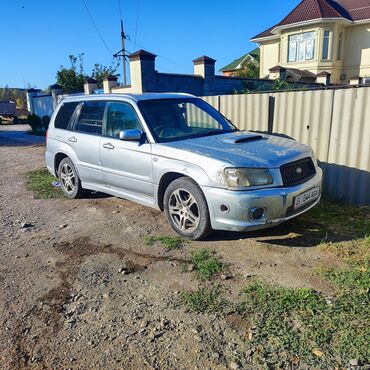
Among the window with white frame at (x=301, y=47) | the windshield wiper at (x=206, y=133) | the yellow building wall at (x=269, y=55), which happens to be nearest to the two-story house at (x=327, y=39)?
the window with white frame at (x=301, y=47)

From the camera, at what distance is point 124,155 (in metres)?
4.89

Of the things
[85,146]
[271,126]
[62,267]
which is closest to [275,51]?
[271,126]

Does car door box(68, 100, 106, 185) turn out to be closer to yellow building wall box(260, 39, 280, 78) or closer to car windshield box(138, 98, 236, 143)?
car windshield box(138, 98, 236, 143)

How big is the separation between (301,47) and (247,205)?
26.1 metres

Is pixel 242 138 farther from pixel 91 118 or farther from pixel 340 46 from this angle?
pixel 340 46

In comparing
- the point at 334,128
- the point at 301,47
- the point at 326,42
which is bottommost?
the point at 334,128

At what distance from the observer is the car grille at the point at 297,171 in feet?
12.9

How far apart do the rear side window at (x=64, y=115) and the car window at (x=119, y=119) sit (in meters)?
1.11

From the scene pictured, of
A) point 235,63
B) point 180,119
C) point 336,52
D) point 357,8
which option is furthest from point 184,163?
point 235,63

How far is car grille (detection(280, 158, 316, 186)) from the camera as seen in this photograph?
12.9 ft

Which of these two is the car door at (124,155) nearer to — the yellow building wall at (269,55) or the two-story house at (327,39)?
the two-story house at (327,39)

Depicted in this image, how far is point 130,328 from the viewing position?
2715 mm

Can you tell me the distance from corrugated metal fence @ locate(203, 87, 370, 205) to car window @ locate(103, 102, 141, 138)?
2.89 m

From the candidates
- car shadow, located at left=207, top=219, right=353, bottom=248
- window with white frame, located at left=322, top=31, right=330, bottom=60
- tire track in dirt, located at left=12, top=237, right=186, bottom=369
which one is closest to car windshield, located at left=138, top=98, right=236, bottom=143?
car shadow, located at left=207, top=219, right=353, bottom=248
